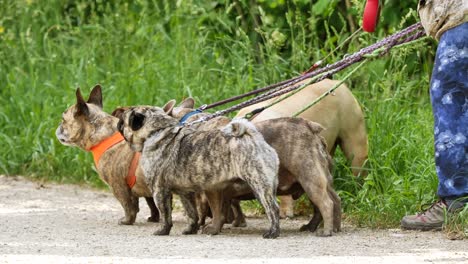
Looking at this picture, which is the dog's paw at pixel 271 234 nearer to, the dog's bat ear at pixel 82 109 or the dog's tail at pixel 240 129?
the dog's tail at pixel 240 129

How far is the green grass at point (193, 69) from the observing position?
8.67 meters

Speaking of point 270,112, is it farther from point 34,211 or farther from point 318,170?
point 34,211

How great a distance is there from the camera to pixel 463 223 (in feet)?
23.5

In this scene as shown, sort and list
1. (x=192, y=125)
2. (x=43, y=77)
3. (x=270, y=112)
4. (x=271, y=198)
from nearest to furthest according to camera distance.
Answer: (x=271, y=198) < (x=192, y=125) < (x=270, y=112) < (x=43, y=77)

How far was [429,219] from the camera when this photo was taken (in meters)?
7.38

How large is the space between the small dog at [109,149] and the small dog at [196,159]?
57 centimetres

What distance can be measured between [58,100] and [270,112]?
3.19 m

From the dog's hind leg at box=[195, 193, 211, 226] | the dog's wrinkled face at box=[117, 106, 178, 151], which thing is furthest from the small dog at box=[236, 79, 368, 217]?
the dog's wrinkled face at box=[117, 106, 178, 151]

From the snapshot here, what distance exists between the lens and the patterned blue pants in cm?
710

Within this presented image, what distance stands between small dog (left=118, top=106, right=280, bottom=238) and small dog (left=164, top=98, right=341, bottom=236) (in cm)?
15

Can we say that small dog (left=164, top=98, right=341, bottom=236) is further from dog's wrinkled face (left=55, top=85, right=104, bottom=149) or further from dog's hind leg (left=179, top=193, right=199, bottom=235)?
dog's wrinkled face (left=55, top=85, right=104, bottom=149)

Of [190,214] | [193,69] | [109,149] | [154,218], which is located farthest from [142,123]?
Answer: [193,69]

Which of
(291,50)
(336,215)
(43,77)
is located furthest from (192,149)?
(43,77)

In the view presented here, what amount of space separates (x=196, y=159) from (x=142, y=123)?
1.49 feet
